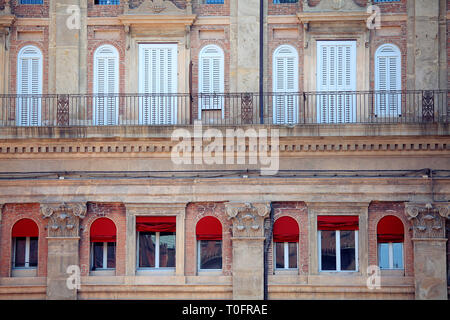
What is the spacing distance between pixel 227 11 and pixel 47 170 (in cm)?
725

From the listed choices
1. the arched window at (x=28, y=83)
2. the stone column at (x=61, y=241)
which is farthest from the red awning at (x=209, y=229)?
the arched window at (x=28, y=83)

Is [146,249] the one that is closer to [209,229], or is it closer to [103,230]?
[103,230]

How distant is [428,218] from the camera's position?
1114 inches

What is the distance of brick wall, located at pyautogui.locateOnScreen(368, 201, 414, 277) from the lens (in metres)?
28.8

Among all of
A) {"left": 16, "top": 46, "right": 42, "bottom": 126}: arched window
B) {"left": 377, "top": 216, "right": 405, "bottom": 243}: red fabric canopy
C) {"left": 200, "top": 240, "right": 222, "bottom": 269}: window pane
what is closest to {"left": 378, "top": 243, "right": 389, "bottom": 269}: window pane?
{"left": 377, "top": 216, "right": 405, "bottom": 243}: red fabric canopy

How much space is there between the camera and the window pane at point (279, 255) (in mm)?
29188

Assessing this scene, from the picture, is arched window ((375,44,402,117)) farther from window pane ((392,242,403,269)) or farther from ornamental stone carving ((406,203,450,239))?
window pane ((392,242,403,269))

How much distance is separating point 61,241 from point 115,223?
167 centimetres

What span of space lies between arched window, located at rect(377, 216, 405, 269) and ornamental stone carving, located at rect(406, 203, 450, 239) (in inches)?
22.7

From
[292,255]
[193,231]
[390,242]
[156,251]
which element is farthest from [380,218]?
[156,251]

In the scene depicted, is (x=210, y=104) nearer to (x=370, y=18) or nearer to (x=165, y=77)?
(x=165, y=77)

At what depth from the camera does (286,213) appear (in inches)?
1144
